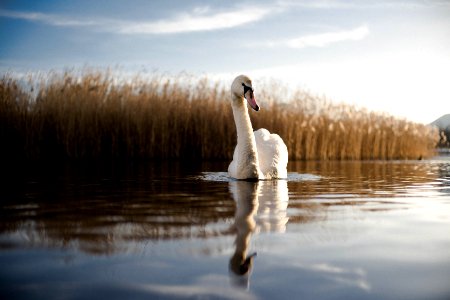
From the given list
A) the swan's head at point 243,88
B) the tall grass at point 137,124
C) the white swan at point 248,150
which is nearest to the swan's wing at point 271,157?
the white swan at point 248,150

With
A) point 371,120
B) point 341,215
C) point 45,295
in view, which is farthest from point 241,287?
point 371,120

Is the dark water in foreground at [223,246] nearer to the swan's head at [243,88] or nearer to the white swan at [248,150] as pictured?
the white swan at [248,150]

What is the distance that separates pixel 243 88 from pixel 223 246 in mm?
5129

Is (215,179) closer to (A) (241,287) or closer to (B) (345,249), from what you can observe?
(B) (345,249)

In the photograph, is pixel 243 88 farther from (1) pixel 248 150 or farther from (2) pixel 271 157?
(2) pixel 271 157

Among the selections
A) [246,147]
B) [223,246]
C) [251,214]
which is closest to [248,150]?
[246,147]

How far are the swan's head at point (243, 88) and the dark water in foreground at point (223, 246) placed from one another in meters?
2.06

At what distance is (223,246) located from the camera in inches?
125

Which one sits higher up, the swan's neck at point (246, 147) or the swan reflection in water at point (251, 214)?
the swan's neck at point (246, 147)

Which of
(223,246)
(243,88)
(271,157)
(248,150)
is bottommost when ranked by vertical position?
(223,246)

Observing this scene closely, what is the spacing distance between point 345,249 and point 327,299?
991mm

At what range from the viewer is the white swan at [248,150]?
8.06 meters

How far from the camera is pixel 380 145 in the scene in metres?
20.9

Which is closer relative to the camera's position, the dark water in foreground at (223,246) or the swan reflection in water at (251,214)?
the dark water in foreground at (223,246)
